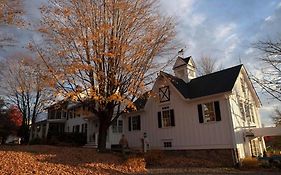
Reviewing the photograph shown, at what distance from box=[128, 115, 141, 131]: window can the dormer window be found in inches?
132

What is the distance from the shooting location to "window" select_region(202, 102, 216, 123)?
17969 millimetres

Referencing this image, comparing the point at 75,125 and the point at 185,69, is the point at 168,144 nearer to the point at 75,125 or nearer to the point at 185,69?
the point at 185,69

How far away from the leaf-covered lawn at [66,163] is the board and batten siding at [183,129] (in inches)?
242

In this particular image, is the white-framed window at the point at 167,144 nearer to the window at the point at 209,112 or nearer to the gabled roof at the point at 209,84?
the window at the point at 209,112

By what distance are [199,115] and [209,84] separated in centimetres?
295

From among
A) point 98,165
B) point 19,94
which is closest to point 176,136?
point 98,165

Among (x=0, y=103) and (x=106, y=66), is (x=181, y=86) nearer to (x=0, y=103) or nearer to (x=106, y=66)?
(x=106, y=66)

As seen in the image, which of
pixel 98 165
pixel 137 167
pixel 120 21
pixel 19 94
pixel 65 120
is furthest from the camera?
pixel 65 120

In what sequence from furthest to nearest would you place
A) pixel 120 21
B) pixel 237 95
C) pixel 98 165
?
pixel 237 95
pixel 120 21
pixel 98 165

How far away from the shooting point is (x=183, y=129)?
19.6m

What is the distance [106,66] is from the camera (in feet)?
49.0

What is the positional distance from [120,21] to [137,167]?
887cm

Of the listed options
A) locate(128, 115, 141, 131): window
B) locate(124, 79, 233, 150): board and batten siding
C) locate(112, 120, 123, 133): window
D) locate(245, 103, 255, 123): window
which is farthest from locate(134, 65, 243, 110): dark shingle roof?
locate(112, 120, 123, 133): window

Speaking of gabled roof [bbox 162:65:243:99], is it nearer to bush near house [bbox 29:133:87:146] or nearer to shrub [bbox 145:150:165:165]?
shrub [bbox 145:150:165:165]
